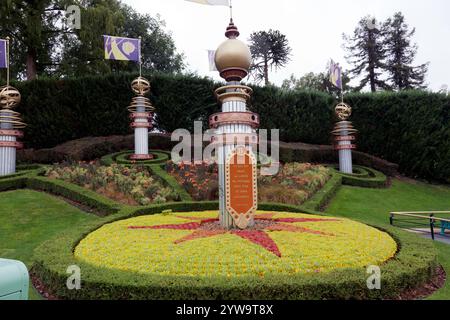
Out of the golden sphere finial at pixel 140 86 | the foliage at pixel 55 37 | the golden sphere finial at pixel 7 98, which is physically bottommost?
the golden sphere finial at pixel 7 98

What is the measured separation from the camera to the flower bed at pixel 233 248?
553cm

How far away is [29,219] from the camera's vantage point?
10117 mm

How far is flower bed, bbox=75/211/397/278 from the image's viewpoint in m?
5.53

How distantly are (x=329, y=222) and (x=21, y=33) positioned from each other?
24.0 m

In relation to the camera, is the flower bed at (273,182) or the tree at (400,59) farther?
the tree at (400,59)

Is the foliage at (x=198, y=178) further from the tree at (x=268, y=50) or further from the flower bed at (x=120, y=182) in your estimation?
the tree at (x=268, y=50)

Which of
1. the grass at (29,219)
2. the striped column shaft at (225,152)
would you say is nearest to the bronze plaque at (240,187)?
A: the striped column shaft at (225,152)

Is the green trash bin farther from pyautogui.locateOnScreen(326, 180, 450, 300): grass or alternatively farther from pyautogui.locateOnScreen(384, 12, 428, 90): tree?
pyautogui.locateOnScreen(384, 12, 428, 90): tree

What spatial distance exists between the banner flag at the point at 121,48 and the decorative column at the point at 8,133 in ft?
16.5

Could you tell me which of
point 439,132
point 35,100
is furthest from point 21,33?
point 439,132

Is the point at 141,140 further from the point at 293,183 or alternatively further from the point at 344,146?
the point at 344,146

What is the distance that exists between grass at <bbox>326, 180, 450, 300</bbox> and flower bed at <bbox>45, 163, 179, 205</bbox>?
656 cm

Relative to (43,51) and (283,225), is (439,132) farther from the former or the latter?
(43,51)

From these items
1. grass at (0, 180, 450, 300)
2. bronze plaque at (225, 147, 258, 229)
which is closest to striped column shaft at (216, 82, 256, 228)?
bronze plaque at (225, 147, 258, 229)
